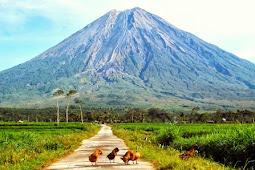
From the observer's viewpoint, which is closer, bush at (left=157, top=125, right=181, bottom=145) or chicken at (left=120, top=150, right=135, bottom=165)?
chicken at (left=120, top=150, right=135, bottom=165)

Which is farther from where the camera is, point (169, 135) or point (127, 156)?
point (169, 135)

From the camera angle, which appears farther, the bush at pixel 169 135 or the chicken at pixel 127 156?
the bush at pixel 169 135

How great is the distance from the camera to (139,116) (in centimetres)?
14062

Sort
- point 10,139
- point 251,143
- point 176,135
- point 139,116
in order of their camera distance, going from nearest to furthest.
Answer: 1. point 251,143
2. point 176,135
3. point 10,139
4. point 139,116

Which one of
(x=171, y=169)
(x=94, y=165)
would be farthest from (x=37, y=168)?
(x=171, y=169)

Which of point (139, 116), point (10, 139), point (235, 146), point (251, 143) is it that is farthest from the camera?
point (139, 116)

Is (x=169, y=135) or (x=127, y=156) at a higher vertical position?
(x=169, y=135)

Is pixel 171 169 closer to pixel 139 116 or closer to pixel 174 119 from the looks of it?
pixel 139 116

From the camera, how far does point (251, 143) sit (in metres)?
11.2

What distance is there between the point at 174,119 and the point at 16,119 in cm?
7569

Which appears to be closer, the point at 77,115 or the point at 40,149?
Answer: the point at 40,149

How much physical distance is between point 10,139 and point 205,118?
10668 cm

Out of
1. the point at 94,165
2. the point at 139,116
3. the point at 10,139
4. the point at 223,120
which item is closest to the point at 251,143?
the point at 94,165

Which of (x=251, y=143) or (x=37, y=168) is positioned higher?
(x=251, y=143)
